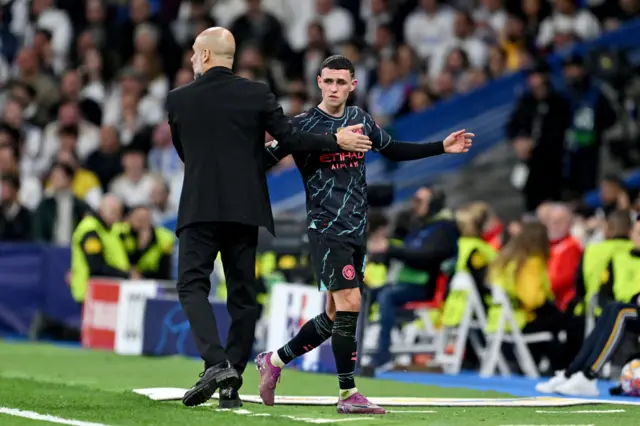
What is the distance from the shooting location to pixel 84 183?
21000mm

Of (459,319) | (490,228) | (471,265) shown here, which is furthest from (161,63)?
(459,319)

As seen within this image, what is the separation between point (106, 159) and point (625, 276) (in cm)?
1072

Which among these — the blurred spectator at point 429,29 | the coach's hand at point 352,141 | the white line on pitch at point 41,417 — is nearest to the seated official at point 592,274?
the coach's hand at point 352,141

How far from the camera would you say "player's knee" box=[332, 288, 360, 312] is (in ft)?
30.1

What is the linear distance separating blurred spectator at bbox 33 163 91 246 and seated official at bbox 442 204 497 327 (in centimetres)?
649

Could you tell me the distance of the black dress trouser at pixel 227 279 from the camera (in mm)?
8961

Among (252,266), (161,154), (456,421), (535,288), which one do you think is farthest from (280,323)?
(161,154)

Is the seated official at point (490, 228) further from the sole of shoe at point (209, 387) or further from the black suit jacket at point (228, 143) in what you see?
the sole of shoe at point (209, 387)

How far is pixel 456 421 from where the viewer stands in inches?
330

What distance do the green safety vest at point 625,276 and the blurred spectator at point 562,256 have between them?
5.78 ft

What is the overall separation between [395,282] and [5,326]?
6715 millimetres

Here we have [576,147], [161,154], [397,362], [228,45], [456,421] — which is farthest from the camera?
[161,154]

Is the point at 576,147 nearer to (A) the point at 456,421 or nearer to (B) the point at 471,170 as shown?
(B) the point at 471,170

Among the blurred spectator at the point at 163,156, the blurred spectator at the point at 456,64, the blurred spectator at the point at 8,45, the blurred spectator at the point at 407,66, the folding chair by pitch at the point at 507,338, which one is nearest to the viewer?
the folding chair by pitch at the point at 507,338
